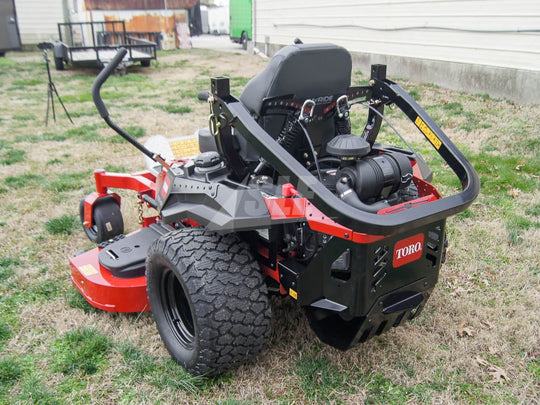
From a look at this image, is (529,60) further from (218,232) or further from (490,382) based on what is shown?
(218,232)

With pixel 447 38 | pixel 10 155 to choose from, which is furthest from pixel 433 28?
pixel 10 155

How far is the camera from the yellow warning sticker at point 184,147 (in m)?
4.66

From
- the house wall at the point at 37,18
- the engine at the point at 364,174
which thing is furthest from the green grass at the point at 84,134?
the house wall at the point at 37,18

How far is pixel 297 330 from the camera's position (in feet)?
9.93

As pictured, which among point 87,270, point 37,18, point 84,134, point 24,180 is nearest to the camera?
point 87,270

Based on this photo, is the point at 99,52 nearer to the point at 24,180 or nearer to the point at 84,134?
the point at 84,134

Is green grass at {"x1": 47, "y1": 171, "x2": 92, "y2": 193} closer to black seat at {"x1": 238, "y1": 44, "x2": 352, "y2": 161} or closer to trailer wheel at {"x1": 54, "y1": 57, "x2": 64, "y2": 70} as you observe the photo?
black seat at {"x1": 238, "y1": 44, "x2": 352, "y2": 161}

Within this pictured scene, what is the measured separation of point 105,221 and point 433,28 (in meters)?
8.05

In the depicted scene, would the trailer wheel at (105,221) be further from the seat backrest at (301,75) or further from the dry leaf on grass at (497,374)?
the dry leaf on grass at (497,374)

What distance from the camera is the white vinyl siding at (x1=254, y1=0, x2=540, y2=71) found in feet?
25.9

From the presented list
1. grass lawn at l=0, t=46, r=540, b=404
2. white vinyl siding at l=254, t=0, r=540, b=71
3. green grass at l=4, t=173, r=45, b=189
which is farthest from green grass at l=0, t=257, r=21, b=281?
white vinyl siding at l=254, t=0, r=540, b=71

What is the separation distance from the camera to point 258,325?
250cm

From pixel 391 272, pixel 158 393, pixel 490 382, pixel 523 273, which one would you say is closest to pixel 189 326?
pixel 158 393

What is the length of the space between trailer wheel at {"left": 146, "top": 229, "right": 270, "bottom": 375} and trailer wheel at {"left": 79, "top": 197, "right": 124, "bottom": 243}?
1617mm
